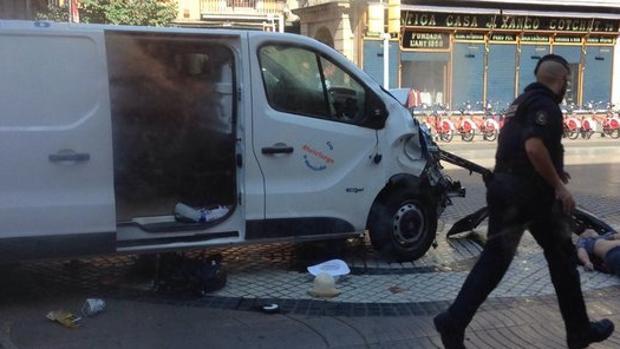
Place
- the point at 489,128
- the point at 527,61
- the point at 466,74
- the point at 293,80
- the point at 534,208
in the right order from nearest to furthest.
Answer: the point at 534,208, the point at 293,80, the point at 489,128, the point at 466,74, the point at 527,61

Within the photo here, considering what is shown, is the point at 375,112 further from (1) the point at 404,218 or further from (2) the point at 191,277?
(2) the point at 191,277

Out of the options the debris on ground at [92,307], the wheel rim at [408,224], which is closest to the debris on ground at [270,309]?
the debris on ground at [92,307]

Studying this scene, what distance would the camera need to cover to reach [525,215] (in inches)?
160

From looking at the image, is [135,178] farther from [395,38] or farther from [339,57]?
[395,38]

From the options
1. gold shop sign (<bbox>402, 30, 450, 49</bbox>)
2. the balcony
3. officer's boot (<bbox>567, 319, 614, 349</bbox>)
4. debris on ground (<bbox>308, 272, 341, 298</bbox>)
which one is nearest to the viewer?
officer's boot (<bbox>567, 319, 614, 349</bbox>)

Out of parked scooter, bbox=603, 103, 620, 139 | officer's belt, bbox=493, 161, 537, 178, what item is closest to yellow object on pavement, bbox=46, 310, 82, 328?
officer's belt, bbox=493, 161, 537, 178

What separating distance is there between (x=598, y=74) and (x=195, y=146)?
23.9 metres

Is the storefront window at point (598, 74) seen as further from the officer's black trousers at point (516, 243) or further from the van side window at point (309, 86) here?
the officer's black trousers at point (516, 243)

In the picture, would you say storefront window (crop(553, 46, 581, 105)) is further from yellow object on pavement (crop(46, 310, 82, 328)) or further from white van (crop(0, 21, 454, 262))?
yellow object on pavement (crop(46, 310, 82, 328))

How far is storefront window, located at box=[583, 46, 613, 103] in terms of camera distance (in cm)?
2647

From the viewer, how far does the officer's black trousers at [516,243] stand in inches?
160

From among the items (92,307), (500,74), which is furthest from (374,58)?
(92,307)

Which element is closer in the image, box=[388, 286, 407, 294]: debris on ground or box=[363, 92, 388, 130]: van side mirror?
box=[388, 286, 407, 294]: debris on ground

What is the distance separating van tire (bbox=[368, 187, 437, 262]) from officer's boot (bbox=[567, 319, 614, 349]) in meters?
2.26
